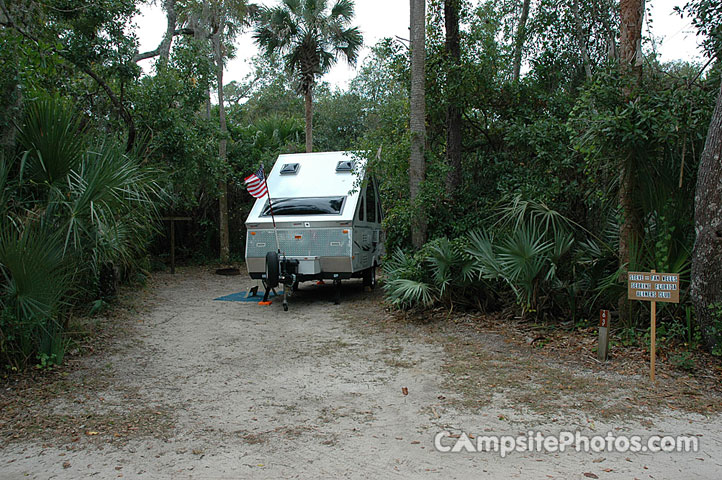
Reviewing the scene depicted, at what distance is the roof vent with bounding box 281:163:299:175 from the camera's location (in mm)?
11438

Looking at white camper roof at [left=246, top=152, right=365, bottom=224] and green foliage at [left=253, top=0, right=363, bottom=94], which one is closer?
white camper roof at [left=246, top=152, right=365, bottom=224]

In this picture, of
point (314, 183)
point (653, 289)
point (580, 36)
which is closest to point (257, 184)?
point (314, 183)

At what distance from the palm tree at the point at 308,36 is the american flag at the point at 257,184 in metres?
8.29

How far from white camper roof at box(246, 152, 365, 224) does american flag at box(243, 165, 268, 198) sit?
54 cm

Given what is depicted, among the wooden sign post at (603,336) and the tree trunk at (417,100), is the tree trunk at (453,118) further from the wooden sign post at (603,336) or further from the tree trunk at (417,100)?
the wooden sign post at (603,336)

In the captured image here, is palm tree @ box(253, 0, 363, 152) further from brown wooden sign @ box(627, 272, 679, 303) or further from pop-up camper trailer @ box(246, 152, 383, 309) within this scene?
brown wooden sign @ box(627, 272, 679, 303)

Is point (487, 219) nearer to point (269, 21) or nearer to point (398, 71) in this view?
point (398, 71)

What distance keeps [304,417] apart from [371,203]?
7.65 meters

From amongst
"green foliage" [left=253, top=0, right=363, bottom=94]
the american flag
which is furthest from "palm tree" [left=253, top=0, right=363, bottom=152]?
the american flag

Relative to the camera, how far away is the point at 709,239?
5824mm

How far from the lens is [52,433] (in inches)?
168

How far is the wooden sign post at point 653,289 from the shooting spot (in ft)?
17.7

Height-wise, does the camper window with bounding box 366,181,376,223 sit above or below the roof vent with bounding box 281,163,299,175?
below

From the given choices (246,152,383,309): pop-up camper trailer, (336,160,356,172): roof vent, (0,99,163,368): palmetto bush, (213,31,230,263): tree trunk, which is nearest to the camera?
(0,99,163,368): palmetto bush
